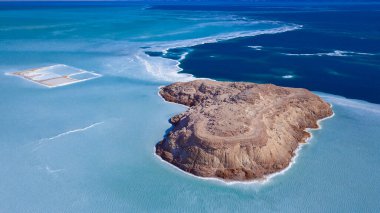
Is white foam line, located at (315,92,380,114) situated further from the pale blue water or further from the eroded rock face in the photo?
the eroded rock face

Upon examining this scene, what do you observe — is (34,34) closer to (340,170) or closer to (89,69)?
(89,69)

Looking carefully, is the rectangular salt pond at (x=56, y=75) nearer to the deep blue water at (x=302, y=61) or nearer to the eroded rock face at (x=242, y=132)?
the deep blue water at (x=302, y=61)

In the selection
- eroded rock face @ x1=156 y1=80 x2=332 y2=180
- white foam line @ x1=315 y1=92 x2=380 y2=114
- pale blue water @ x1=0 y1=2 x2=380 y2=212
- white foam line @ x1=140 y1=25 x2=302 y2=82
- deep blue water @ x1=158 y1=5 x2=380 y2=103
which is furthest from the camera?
white foam line @ x1=140 y1=25 x2=302 y2=82

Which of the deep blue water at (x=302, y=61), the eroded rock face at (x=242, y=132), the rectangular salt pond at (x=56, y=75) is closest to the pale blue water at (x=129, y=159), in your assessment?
the eroded rock face at (x=242, y=132)

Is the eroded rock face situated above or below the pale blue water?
above

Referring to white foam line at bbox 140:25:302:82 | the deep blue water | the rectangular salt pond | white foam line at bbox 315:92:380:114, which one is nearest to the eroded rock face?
white foam line at bbox 315:92:380:114

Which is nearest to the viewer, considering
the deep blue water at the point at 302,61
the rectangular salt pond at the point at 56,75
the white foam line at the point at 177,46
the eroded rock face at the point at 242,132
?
the eroded rock face at the point at 242,132

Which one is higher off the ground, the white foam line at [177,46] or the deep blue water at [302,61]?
the deep blue water at [302,61]
